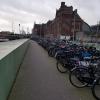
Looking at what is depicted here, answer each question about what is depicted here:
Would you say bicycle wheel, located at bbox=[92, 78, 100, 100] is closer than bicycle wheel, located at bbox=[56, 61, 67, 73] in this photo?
Yes

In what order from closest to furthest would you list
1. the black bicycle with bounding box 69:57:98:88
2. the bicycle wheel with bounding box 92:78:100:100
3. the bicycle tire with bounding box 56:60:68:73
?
the bicycle wheel with bounding box 92:78:100:100 < the black bicycle with bounding box 69:57:98:88 < the bicycle tire with bounding box 56:60:68:73

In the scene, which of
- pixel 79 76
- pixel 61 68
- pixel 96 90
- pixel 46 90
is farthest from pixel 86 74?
pixel 61 68

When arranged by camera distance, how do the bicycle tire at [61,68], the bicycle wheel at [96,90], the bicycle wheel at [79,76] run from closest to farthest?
1. the bicycle wheel at [96,90]
2. the bicycle wheel at [79,76]
3. the bicycle tire at [61,68]

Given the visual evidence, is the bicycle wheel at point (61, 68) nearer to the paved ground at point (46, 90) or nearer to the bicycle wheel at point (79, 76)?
the paved ground at point (46, 90)

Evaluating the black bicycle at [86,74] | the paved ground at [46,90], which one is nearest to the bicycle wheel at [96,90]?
the paved ground at [46,90]

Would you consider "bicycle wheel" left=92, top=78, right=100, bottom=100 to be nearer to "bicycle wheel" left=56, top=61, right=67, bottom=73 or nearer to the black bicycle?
the black bicycle

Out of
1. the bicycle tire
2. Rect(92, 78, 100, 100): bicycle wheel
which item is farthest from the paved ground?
the bicycle tire

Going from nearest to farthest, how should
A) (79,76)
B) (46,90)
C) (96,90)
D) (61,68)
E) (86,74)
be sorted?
(96,90) < (46,90) < (86,74) < (79,76) < (61,68)

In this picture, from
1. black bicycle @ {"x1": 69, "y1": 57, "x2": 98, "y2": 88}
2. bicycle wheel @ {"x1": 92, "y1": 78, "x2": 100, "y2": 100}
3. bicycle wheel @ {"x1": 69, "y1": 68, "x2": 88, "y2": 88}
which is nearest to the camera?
bicycle wheel @ {"x1": 92, "y1": 78, "x2": 100, "y2": 100}

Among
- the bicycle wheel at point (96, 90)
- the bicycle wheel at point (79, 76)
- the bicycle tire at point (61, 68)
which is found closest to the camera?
the bicycle wheel at point (96, 90)

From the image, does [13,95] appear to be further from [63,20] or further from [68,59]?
[63,20]

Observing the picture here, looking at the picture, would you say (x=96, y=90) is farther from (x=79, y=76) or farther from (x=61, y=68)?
(x=61, y=68)

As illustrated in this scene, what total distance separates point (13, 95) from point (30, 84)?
142cm

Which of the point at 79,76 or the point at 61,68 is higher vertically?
the point at 79,76
